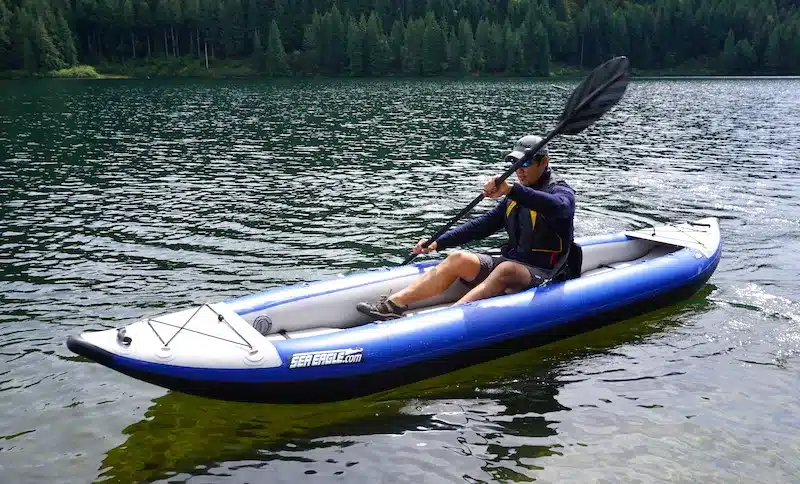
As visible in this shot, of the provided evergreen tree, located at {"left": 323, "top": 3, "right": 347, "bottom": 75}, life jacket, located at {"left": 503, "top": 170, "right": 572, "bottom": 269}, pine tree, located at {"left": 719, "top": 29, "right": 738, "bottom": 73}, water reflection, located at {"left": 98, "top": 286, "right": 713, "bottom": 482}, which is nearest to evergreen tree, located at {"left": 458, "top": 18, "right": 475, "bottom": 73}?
evergreen tree, located at {"left": 323, "top": 3, "right": 347, "bottom": 75}

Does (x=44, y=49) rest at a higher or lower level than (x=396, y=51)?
higher

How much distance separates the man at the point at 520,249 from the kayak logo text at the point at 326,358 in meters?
1.25

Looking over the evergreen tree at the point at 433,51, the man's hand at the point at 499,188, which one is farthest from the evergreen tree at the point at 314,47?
the man's hand at the point at 499,188

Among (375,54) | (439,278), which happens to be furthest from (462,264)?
(375,54)

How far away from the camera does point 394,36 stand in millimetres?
109688

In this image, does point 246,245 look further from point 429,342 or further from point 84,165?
point 84,165

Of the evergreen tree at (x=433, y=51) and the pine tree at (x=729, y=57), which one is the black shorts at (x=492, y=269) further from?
the pine tree at (x=729, y=57)

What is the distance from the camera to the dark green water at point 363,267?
22.3ft

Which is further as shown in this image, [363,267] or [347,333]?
[363,267]

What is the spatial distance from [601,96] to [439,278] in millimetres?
3871

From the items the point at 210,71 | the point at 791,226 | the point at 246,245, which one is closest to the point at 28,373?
the point at 246,245

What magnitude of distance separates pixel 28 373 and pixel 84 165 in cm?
1679

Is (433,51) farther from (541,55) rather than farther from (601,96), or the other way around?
(601,96)

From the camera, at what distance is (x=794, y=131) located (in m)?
34.2
